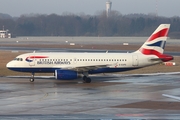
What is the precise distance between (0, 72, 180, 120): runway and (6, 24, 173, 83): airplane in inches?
43.8

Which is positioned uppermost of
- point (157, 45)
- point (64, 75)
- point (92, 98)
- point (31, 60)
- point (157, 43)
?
point (157, 43)

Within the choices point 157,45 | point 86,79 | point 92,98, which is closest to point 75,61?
point 86,79

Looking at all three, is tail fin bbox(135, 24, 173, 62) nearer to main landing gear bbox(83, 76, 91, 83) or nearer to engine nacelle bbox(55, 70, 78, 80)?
main landing gear bbox(83, 76, 91, 83)

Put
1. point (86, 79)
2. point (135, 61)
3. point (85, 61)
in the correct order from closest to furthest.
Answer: point (86, 79)
point (85, 61)
point (135, 61)

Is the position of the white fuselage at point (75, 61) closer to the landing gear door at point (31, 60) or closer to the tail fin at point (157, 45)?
the landing gear door at point (31, 60)

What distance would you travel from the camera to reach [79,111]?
26.7 m

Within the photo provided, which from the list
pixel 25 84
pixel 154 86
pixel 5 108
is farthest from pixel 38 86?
pixel 5 108

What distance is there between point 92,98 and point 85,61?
12426mm

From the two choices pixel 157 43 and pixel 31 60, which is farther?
pixel 157 43

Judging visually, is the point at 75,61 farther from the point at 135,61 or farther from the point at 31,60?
the point at 135,61

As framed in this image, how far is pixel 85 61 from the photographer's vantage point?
4478 centimetres

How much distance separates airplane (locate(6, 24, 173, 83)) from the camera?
43.9m

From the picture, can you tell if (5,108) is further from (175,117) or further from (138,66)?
(138,66)

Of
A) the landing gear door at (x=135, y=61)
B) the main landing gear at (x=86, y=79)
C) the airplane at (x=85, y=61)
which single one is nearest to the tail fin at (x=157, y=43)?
the airplane at (x=85, y=61)
